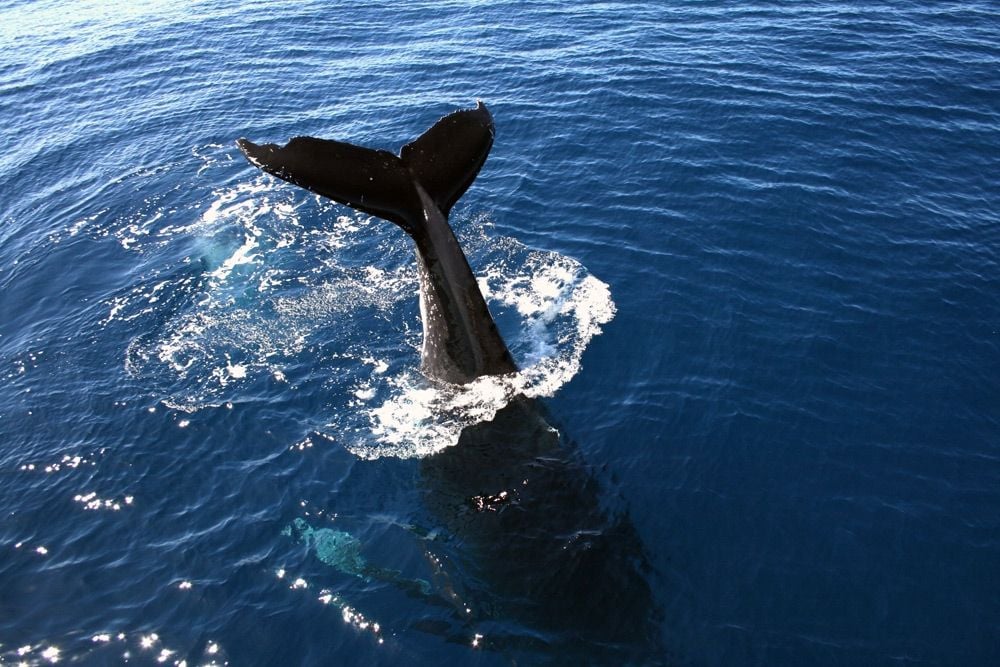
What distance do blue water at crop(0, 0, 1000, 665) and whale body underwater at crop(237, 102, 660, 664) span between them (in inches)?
9.9

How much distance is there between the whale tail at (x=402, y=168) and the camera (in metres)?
15.7

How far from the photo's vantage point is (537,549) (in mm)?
16484

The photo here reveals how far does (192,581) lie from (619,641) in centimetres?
962

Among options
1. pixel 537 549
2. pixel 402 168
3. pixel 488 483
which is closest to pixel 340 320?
pixel 402 168

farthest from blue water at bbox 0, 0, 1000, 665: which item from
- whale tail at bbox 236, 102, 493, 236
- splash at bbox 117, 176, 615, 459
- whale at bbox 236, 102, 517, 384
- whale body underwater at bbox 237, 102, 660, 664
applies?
whale tail at bbox 236, 102, 493, 236

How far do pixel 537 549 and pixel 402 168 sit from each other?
27.7ft

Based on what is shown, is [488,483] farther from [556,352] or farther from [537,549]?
[556,352]

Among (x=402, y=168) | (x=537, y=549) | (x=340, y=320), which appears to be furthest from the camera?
(x=340, y=320)

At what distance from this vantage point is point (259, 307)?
2603 centimetres

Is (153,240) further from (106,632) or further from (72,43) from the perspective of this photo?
(72,43)

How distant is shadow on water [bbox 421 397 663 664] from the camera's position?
50.8 feet

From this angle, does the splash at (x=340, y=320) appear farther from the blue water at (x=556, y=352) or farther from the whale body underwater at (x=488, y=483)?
the whale body underwater at (x=488, y=483)

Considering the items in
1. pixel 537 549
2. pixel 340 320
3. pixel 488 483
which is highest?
pixel 488 483

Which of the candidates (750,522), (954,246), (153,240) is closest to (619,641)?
(750,522)
